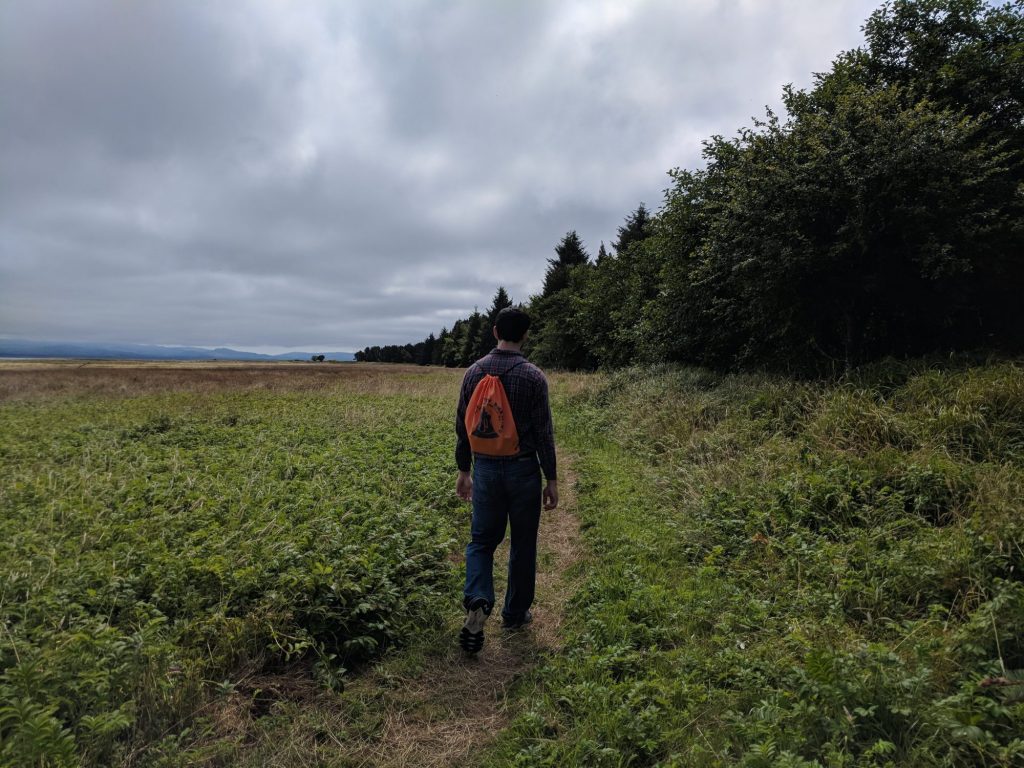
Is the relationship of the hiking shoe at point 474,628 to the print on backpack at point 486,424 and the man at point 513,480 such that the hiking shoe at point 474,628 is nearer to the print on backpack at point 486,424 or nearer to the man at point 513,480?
the man at point 513,480

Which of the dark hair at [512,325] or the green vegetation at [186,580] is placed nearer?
the green vegetation at [186,580]

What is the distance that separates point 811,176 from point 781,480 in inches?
229

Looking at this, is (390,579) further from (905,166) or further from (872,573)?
(905,166)

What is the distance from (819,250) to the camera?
819 centimetres

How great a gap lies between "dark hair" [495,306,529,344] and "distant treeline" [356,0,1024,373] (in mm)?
6706

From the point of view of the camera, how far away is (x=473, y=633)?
3.37 meters

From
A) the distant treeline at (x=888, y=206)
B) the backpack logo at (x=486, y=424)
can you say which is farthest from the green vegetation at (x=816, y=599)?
the distant treeline at (x=888, y=206)

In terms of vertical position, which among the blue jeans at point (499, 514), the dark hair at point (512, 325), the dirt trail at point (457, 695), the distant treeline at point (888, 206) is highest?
the distant treeline at point (888, 206)

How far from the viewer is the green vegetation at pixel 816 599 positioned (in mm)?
2164

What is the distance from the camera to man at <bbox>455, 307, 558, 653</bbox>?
11.5 ft

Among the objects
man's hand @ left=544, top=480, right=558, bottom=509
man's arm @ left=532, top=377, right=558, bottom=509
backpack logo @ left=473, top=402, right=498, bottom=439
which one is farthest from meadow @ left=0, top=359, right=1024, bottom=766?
backpack logo @ left=473, top=402, right=498, bottom=439

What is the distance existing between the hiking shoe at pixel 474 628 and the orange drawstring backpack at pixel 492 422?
110 centimetres

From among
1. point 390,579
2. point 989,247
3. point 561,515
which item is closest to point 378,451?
point 561,515

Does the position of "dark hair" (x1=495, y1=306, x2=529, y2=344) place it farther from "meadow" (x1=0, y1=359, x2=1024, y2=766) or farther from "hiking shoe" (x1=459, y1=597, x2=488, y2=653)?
"meadow" (x1=0, y1=359, x2=1024, y2=766)
